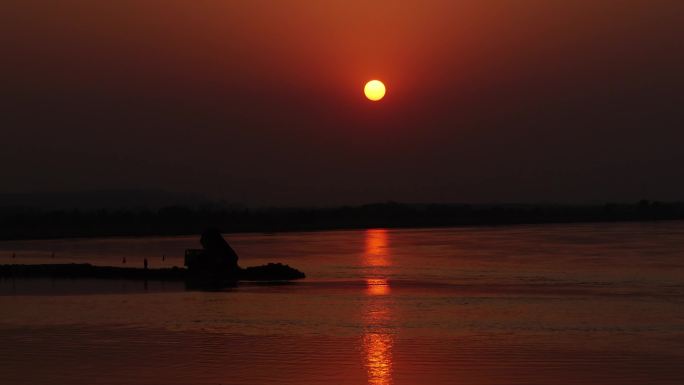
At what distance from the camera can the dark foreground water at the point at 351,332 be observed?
26125 millimetres

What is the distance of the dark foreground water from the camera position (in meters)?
26.1

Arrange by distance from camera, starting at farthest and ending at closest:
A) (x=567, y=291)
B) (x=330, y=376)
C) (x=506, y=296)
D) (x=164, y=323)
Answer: (x=567, y=291) < (x=506, y=296) < (x=164, y=323) < (x=330, y=376)

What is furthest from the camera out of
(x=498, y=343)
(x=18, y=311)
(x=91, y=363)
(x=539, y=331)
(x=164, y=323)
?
(x=18, y=311)

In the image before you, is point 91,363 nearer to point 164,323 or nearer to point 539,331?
point 164,323

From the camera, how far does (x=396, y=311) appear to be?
147ft

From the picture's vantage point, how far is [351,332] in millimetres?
35969

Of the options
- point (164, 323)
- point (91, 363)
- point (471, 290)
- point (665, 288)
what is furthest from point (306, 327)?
point (665, 288)

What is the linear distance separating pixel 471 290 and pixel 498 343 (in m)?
25.7

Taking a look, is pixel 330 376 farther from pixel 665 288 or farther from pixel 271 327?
pixel 665 288

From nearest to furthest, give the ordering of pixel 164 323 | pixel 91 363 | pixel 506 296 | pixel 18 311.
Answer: pixel 91 363, pixel 164 323, pixel 18 311, pixel 506 296

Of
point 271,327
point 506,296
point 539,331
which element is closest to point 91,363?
point 271,327

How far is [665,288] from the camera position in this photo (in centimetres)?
5897

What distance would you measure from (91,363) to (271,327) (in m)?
11.0

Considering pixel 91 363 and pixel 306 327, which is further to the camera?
pixel 306 327
